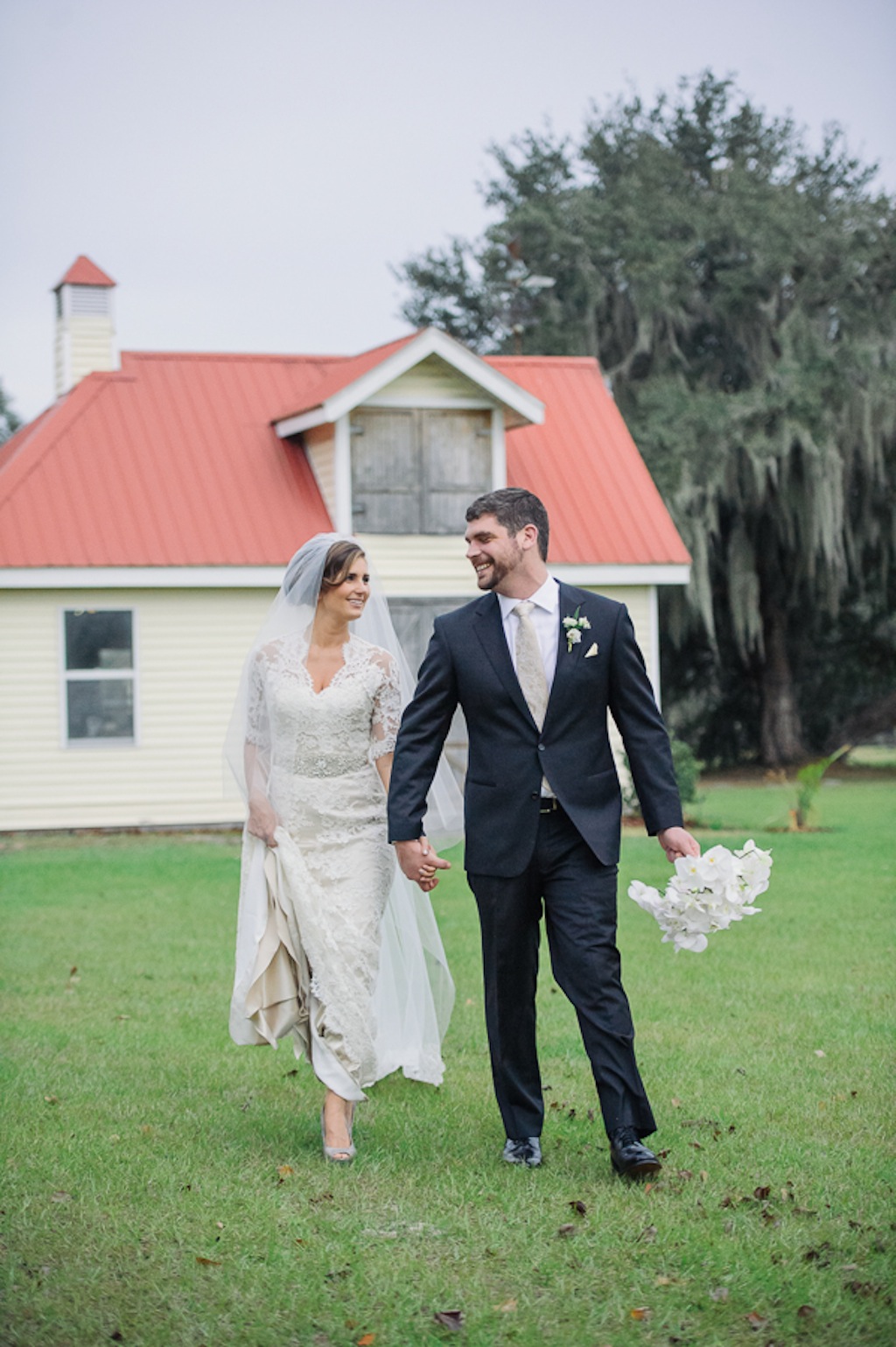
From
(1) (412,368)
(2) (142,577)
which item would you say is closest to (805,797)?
(1) (412,368)

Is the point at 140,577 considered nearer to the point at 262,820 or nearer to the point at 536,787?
the point at 262,820

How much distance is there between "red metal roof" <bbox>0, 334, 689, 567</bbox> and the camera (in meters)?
17.8

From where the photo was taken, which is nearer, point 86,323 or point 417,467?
point 417,467

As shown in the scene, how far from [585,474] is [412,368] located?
3045mm

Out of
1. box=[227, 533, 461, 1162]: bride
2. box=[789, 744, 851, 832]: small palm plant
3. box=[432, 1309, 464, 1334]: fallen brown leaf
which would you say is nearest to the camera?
box=[432, 1309, 464, 1334]: fallen brown leaf

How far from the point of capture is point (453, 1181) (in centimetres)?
532

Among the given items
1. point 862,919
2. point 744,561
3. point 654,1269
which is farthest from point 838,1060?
point 744,561

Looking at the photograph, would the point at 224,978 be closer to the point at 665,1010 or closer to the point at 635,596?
the point at 665,1010

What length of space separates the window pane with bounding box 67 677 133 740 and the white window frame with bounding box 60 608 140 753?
0.04 meters

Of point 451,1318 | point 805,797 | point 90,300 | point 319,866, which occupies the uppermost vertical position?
point 90,300

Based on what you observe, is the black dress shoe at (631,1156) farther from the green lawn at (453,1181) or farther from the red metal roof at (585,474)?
the red metal roof at (585,474)

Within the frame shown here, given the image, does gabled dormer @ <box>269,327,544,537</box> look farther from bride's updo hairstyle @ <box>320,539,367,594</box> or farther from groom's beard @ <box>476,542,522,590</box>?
groom's beard @ <box>476,542,522,590</box>

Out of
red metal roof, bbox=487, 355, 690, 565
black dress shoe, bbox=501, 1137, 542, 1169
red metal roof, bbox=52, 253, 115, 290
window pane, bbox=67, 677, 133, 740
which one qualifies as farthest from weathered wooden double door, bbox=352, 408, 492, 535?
black dress shoe, bbox=501, 1137, 542, 1169

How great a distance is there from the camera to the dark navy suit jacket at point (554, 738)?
17.6 ft
